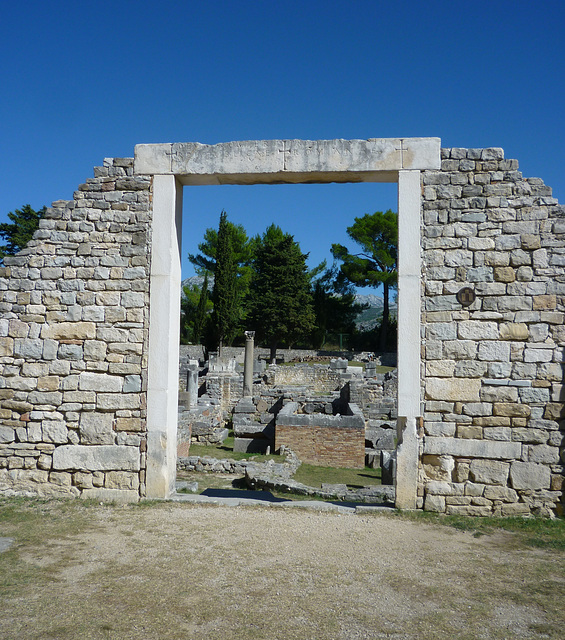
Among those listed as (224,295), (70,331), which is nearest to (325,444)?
(70,331)

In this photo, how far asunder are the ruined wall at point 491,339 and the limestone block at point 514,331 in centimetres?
1

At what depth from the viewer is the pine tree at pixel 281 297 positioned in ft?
147

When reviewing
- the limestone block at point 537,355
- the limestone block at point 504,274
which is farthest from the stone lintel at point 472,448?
the limestone block at point 504,274

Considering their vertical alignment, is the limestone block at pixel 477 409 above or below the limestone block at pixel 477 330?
below

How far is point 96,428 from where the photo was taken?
6266mm

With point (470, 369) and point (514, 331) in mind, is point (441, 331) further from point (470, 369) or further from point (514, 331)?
point (514, 331)

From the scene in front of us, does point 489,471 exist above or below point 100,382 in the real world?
below

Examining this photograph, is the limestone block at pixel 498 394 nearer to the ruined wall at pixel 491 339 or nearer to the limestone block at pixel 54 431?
the ruined wall at pixel 491 339

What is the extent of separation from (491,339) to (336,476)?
6.19m

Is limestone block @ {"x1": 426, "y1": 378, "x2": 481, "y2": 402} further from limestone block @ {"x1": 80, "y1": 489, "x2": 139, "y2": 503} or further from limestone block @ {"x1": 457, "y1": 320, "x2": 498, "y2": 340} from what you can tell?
limestone block @ {"x1": 80, "y1": 489, "x2": 139, "y2": 503}

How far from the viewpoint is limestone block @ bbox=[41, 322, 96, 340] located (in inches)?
252

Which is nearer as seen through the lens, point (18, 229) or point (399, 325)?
point (399, 325)

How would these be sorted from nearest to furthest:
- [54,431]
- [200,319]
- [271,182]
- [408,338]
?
[408,338], [54,431], [271,182], [200,319]

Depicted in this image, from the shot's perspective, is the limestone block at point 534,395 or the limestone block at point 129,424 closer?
the limestone block at point 534,395
